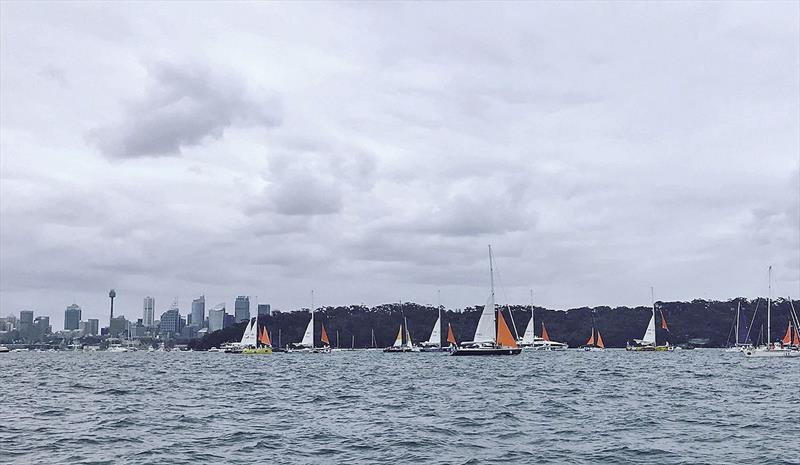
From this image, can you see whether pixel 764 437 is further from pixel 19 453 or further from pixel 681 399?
pixel 19 453

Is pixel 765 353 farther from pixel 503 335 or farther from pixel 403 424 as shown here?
pixel 403 424

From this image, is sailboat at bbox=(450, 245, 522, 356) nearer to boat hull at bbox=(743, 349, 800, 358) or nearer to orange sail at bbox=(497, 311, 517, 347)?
orange sail at bbox=(497, 311, 517, 347)

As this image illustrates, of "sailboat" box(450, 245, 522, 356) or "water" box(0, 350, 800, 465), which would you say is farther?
"sailboat" box(450, 245, 522, 356)

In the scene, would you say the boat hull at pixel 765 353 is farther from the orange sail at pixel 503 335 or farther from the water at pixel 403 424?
the water at pixel 403 424

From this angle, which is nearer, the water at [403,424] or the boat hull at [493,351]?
the water at [403,424]

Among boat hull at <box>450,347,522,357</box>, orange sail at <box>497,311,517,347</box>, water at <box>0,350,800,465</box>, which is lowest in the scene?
water at <box>0,350,800,465</box>

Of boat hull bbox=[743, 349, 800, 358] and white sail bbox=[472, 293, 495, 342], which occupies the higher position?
white sail bbox=[472, 293, 495, 342]

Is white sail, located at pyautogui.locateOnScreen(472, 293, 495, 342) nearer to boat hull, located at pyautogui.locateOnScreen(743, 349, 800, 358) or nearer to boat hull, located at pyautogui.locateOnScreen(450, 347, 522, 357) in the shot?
boat hull, located at pyautogui.locateOnScreen(450, 347, 522, 357)

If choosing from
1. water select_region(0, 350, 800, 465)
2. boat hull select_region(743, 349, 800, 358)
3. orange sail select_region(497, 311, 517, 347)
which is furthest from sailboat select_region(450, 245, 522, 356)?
water select_region(0, 350, 800, 465)

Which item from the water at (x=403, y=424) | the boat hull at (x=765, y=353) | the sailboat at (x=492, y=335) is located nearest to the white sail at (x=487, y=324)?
the sailboat at (x=492, y=335)

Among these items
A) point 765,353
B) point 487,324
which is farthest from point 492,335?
point 765,353

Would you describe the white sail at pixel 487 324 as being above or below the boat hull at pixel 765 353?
above

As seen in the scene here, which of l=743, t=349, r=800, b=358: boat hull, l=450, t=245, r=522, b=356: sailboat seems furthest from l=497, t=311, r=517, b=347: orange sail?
l=743, t=349, r=800, b=358: boat hull

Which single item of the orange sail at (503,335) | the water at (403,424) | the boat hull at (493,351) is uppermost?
the orange sail at (503,335)
